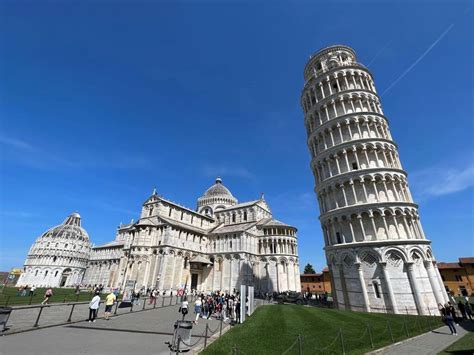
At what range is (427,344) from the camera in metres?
11.5

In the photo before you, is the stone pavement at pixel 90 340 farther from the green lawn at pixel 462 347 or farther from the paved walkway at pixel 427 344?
the green lawn at pixel 462 347

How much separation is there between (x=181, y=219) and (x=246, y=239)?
15805mm

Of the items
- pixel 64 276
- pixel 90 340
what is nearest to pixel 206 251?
pixel 90 340

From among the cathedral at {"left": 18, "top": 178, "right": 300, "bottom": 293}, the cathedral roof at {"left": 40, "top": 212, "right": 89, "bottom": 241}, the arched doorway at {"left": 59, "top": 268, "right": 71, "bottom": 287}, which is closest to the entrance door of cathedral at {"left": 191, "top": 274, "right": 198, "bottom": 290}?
the cathedral at {"left": 18, "top": 178, "right": 300, "bottom": 293}

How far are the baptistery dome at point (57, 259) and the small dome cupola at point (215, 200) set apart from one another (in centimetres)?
6337

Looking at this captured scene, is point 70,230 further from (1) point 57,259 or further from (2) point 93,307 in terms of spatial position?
(2) point 93,307

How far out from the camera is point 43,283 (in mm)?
84562

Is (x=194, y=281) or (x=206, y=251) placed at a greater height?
(x=206, y=251)

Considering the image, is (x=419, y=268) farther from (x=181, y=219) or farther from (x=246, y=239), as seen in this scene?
(x=181, y=219)

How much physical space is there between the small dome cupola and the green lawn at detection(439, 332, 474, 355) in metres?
53.2

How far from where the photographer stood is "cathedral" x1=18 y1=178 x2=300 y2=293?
4234 cm

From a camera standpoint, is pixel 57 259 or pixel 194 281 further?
pixel 57 259

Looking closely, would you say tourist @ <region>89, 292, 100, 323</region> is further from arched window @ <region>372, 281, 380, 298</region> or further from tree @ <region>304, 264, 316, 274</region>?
tree @ <region>304, 264, 316, 274</region>

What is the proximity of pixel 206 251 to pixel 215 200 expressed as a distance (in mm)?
17553
